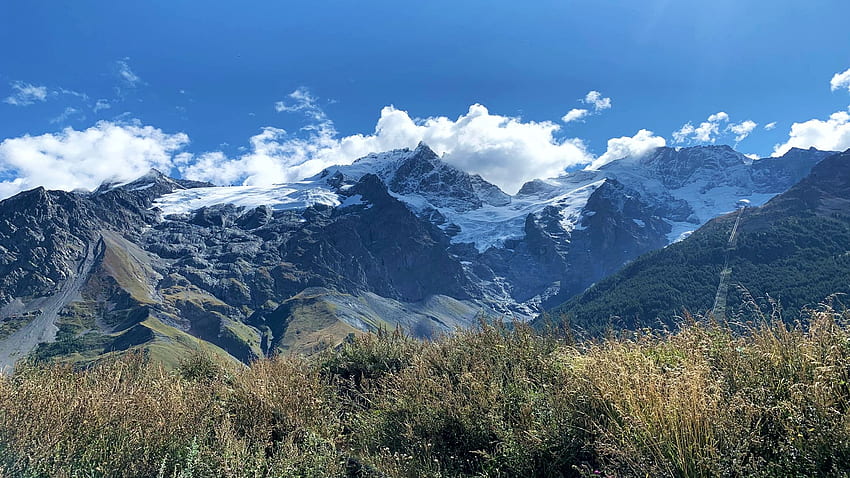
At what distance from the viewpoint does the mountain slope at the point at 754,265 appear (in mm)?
134375

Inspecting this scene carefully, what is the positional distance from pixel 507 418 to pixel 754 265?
182123 millimetres

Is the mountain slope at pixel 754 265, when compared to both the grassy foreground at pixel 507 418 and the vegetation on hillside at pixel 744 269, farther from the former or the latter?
the grassy foreground at pixel 507 418

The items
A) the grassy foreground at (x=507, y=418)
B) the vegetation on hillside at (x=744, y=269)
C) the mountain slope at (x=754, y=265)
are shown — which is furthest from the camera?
the mountain slope at (x=754, y=265)

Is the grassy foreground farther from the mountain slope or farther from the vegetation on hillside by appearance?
the vegetation on hillside

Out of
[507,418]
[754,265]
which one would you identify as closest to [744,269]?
[754,265]

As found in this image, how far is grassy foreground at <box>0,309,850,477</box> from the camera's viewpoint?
3896 millimetres

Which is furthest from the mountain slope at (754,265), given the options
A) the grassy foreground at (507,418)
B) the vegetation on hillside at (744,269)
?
the grassy foreground at (507,418)

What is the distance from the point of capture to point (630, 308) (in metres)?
166

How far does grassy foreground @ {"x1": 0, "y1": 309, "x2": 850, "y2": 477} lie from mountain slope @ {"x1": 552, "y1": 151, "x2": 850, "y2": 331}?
131 m

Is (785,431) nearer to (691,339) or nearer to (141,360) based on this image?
(691,339)

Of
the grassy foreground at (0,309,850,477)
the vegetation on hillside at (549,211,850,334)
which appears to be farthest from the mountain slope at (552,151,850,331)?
the grassy foreground at (0,309,850,477)

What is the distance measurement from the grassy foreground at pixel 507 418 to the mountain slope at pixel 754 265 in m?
131

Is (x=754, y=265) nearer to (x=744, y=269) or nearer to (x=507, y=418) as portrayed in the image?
(x=744, y=269)

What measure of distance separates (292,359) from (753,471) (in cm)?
836
